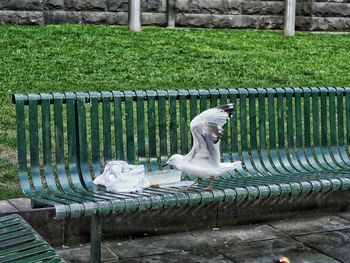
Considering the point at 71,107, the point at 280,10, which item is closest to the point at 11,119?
the point at 71,107

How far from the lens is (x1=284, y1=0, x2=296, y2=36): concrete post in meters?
12.7

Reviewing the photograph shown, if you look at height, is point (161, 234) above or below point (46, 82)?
below

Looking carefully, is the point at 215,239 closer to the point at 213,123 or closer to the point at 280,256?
the point at 280,256

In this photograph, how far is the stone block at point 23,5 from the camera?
1149 centimetres

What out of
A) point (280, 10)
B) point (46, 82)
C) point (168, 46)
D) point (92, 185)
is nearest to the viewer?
point (92, 185)

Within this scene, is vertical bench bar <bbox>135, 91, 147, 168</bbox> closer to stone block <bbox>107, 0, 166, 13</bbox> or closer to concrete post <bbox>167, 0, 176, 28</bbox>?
stone block <bbox>107, 0, 166, 13</bbox>

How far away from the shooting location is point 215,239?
520 centimetres

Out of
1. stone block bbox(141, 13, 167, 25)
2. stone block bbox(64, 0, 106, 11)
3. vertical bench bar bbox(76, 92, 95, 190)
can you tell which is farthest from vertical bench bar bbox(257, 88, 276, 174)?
stone block bbox(141, 13, 167, 25)

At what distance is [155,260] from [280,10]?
9463 millimetres

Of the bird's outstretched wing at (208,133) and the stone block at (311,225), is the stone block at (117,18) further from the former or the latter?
the bird's outstretched wing at (208,133)

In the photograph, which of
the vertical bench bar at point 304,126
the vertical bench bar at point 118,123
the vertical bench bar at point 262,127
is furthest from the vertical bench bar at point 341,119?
the vertical bench bar at point 118,123

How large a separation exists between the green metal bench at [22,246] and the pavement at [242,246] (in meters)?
1.15

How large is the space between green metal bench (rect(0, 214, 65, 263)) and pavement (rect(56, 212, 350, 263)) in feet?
3.79

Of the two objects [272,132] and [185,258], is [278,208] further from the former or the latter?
[185,258]
